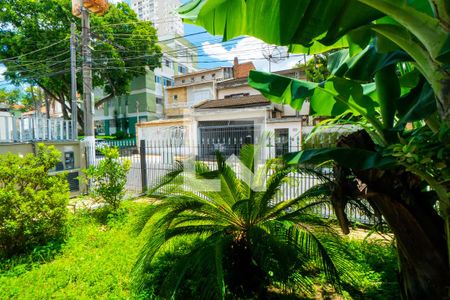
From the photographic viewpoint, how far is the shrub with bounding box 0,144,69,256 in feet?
13.9

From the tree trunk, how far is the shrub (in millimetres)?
5079

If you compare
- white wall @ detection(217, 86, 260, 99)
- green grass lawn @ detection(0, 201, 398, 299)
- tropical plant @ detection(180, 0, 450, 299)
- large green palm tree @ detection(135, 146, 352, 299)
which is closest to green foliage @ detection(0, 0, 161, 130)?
white wall @ detection(217, 86, 260, 99)

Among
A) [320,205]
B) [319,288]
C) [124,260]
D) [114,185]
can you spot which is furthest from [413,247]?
[114,185]

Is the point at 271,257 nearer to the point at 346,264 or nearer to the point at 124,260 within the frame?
the point at 346,264

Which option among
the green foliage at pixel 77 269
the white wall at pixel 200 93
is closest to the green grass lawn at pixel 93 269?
the green foliage at pixel 77 269

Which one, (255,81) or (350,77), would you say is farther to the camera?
(255,81)

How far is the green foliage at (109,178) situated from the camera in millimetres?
6566

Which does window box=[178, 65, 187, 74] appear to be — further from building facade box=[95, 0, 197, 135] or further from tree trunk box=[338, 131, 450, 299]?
tree trunk box=[338, 131, 450, 299]

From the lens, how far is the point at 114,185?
21.9ft

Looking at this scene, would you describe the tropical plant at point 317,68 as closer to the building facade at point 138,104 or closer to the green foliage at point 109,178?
the green foliage at point 109,178

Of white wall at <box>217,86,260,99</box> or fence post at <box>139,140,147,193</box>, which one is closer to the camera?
fence post at <box>139,140,147,193</box>

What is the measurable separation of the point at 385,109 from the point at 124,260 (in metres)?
4.33

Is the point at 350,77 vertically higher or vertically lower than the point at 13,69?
lower

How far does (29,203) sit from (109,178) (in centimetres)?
234
